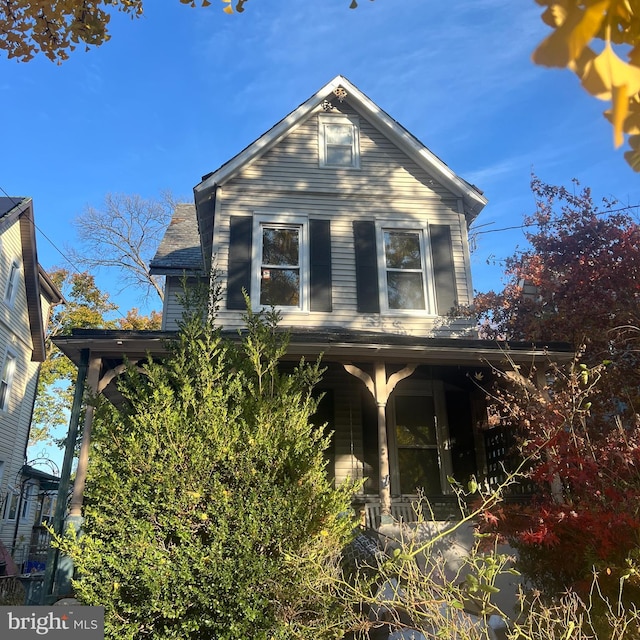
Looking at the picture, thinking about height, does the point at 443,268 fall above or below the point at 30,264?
below

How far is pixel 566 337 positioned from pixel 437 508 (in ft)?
11.8

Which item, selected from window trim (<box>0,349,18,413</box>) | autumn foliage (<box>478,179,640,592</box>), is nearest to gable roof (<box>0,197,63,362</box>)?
window trim (<box>0,349,18,413</box>)

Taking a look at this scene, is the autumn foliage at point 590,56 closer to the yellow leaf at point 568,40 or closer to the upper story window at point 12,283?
the yellow leaf at point 568,40

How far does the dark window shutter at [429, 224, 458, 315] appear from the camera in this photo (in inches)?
394

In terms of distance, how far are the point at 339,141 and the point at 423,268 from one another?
321cm

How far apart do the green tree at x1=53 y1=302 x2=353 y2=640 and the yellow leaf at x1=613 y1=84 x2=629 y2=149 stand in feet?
11.7

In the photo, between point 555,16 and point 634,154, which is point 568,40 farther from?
point 634,154

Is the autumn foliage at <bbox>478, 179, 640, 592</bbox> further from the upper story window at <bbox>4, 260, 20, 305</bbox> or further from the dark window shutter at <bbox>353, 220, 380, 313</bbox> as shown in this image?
the upper story window at <bbox>4, 260, 20, 305</bbox>

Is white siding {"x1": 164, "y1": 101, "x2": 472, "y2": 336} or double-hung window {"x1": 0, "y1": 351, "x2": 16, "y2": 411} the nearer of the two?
white siding {"x1": 164, "y1": 101, "x2": 472, "y2": 336}

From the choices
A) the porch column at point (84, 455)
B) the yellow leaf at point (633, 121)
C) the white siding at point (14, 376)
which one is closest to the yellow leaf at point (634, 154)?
the yellow leaf at point (633, 121)

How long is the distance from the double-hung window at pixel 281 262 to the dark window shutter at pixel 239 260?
145mm

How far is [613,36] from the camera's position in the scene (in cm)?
100

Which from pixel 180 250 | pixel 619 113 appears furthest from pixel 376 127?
pixel 619 113

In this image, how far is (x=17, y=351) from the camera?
17.0 meters
